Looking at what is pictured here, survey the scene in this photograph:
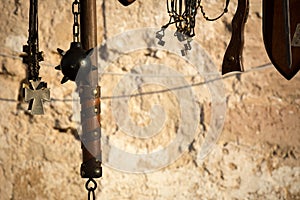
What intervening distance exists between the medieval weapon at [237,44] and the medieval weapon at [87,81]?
31 cm

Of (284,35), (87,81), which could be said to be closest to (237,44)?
(284,35)

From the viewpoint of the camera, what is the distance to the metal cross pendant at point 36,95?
136 centimetres

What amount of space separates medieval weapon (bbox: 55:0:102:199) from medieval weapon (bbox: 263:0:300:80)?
40cm

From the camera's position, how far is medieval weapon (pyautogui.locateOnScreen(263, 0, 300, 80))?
3.62ft

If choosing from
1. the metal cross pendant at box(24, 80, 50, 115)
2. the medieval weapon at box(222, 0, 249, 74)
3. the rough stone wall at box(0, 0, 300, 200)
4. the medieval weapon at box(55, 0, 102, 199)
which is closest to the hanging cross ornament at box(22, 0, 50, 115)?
the metal cross pendant at box(24, 80, 50, 115)

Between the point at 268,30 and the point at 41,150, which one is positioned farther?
the point at 41,150

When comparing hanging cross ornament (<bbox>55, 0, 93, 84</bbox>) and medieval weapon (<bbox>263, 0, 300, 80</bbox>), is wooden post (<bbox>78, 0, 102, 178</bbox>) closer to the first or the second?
hanging cross ornament (<bbox>55, 0, 93, 84</bbox>)

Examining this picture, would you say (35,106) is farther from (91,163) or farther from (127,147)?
(127,147)

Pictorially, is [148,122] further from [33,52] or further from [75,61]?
[75,61]

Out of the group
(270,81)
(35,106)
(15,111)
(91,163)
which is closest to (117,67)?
(15,111)

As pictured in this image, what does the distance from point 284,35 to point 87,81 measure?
446mm

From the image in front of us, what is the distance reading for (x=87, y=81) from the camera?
1.21 meters

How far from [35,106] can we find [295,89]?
108cm

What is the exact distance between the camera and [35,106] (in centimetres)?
136
